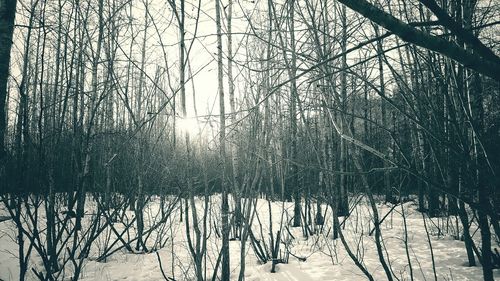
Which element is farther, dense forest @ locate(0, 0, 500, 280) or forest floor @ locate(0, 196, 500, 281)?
forest floor @ locate(0, 196, 500, 281)

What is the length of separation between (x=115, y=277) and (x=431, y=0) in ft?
14.7

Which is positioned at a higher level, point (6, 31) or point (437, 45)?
point (6, 31)

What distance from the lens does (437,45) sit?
2.26ft

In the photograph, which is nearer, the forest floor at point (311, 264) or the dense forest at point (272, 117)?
the dense forest at point (272, 117)

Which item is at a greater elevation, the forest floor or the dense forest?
the dense forest

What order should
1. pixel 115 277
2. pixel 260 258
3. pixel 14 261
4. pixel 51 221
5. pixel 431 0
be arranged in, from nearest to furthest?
1. pixel 431 0
2. pixel 51 221
3. pixel 115 277
4. pixel 260 258
5. pixel 14 261

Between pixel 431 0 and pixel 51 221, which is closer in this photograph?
pixel 431 0

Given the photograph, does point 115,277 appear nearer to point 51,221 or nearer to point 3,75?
point 51,221

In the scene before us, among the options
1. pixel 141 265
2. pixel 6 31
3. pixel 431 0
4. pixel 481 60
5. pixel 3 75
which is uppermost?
pixel 6 31

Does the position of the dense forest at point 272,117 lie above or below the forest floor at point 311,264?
above

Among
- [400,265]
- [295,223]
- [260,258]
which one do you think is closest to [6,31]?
[260,258]

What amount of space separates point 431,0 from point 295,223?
283 inches

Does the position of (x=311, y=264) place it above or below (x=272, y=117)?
below

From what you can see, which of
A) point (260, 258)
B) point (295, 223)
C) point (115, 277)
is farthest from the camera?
point (295, 223)
